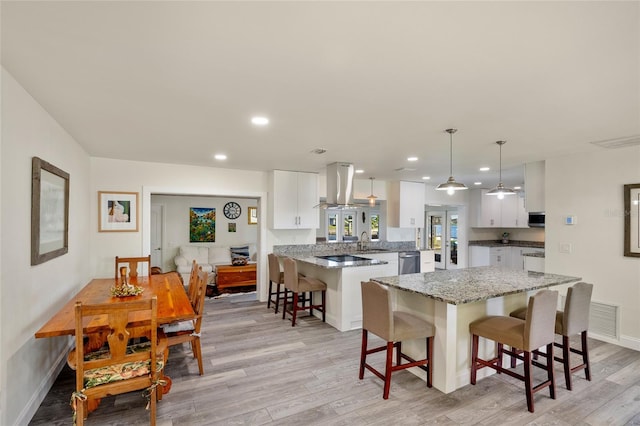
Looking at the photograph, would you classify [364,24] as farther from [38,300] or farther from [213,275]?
[213,275]

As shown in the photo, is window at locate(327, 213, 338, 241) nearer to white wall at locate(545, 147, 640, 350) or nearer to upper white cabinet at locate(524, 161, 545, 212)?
upper white cabinet at locate(524, 161, 545, 212)

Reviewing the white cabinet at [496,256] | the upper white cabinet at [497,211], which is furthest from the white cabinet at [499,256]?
the upper white cabinet at [497,211]

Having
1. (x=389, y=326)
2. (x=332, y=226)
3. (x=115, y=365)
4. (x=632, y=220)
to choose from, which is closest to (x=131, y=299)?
(x=115, y=365)

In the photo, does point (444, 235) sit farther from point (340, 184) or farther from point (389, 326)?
point (389, 326)

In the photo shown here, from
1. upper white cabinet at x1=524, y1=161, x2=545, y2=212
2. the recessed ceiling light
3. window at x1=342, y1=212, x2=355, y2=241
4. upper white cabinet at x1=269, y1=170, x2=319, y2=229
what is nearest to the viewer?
the recessed ceiling light

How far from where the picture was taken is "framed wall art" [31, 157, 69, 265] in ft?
7.64

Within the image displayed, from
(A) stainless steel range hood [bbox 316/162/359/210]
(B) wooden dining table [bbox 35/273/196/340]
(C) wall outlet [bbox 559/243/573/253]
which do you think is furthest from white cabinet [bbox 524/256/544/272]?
(B) wooden dining table [bbox 35/273/196/340]

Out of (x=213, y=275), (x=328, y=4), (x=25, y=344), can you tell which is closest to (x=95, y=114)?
(x=25, y=344)

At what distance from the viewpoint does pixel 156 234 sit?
7840 mm

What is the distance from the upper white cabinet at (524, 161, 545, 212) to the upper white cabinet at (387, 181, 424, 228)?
2.29 meters

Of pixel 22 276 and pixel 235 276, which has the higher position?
pixel 22 276

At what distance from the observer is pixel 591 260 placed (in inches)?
157

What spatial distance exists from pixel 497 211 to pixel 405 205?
2.78 metres

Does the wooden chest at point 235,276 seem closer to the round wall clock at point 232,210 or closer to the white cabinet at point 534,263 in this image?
the round wall clock at point 232,210
